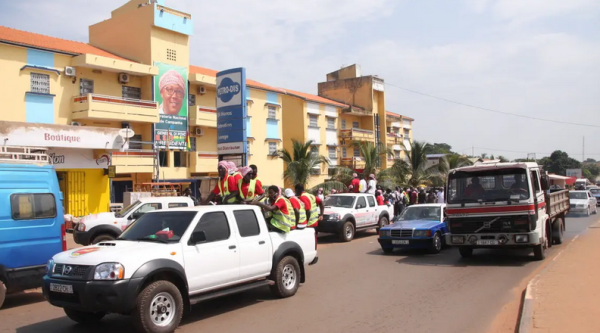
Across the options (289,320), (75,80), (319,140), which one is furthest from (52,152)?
(319,140)

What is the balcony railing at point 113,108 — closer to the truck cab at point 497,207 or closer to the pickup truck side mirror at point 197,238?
the truck cab at point 497,207

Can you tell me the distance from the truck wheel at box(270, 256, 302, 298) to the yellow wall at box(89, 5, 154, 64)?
2287 cm

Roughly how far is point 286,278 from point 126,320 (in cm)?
270

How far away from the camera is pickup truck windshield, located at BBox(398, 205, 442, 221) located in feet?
49.5

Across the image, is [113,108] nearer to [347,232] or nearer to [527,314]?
[347,232]

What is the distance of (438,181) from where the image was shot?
3588cm

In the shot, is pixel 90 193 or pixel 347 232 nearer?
pixel 347 232

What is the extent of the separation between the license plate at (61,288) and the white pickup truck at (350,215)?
39.3ft

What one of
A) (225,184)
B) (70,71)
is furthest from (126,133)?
(225,184)

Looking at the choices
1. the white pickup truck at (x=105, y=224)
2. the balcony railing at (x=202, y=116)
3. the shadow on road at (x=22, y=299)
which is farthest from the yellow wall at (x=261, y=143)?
the shadow on road at (x=22, y=299)

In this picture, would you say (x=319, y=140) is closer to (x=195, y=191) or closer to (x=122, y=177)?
(x=195, y=191)

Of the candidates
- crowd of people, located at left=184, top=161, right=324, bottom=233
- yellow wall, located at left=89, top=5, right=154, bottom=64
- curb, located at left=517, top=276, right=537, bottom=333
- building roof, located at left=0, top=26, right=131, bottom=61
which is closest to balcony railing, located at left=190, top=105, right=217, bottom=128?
yellow wall, located at left=89, top=5, right=154, bottom=64

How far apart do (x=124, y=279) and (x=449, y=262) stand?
889 cm

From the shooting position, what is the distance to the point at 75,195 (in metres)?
23.2
